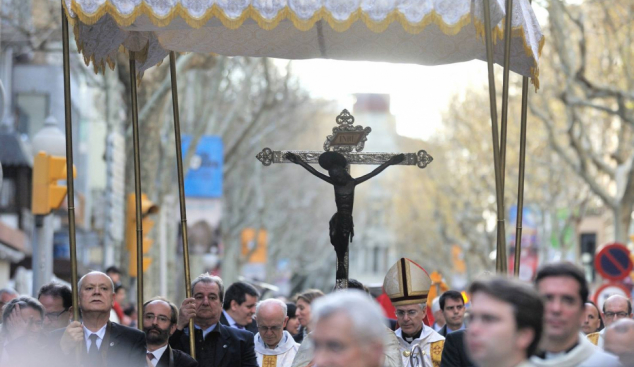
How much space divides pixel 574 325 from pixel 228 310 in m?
6.47

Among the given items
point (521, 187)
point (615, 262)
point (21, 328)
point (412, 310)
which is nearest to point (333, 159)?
point (412, 310)

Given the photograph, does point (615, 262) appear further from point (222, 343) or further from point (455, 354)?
point (455, 354)

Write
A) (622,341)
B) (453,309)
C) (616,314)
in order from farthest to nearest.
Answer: (453,309) → (616,314) → (622,341)

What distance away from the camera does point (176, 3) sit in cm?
789

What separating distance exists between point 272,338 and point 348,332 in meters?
A: 5.11

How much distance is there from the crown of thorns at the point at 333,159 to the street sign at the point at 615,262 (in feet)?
33.4

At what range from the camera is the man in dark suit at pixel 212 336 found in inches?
361

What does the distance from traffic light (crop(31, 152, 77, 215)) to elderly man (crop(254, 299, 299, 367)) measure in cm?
485

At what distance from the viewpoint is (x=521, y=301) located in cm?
454

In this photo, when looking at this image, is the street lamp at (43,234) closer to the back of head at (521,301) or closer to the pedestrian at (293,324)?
the pedestrian at (293,324)

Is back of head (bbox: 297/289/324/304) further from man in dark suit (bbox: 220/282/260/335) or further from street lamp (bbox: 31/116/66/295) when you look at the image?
street lamp (bbox: 31/116/66/295)

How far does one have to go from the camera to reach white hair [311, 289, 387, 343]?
4441mm

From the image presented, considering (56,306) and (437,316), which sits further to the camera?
(437,316)

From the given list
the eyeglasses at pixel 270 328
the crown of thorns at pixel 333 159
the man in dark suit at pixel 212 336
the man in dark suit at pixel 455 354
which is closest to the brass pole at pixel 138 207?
the man in dark suit at pixel 212 336
